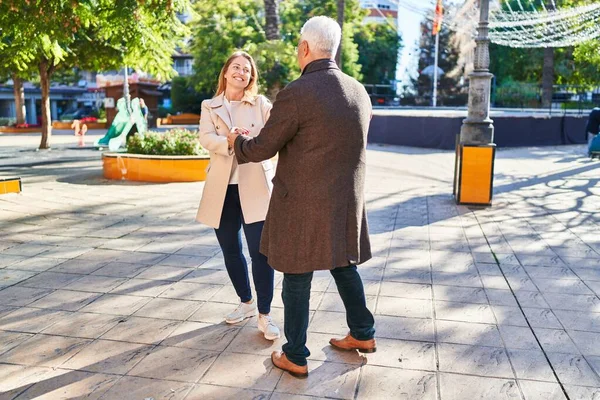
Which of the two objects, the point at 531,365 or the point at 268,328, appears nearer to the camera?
the point at 531,365

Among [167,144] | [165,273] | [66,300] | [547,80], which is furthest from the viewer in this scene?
[547,80]

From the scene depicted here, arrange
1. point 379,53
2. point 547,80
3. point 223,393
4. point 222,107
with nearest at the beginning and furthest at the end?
1. point 223,393
2. point 222,107
3. point 547,80
4. point 379,53

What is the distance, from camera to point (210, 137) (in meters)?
3.92

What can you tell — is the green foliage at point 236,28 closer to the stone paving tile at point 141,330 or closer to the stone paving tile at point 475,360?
the stone paving tile at point 141,330

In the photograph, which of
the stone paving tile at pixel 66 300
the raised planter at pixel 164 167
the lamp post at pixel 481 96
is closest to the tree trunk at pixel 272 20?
the raised planter at pixel 164 167

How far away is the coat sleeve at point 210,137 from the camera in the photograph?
3831 millimetres

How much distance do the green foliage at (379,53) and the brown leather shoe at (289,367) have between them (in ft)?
147

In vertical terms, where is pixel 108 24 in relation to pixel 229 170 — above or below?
above

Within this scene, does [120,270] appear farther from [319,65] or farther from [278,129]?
[319,65]

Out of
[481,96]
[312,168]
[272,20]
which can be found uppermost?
[272,20]

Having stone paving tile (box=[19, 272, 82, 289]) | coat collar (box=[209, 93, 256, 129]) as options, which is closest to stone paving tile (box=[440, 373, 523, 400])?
coat collar (box=[209, 93, 256, 129])

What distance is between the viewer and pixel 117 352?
12.5ft

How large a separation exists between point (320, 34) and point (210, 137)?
1.08m

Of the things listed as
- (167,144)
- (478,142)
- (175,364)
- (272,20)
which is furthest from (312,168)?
(272,20)
